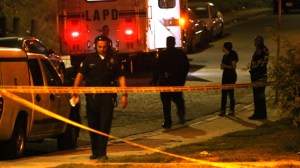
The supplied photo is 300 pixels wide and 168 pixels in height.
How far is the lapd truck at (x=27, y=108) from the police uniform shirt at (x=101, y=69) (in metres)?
1.09

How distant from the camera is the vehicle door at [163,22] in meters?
22.7

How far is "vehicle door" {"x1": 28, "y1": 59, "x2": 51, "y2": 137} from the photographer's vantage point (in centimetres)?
1192

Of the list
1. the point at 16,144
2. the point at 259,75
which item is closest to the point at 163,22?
the point at 259,75

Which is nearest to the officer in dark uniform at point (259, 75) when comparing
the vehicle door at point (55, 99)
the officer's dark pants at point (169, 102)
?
the officer's dark pants at point (169, 102)

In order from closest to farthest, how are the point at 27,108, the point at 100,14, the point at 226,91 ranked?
the point at 27,108, the point at 226,91, the point at 100,14

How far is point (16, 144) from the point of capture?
37.2 feet

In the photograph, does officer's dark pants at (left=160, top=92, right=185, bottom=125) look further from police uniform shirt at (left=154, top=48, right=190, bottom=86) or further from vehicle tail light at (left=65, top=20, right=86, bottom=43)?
vehicle tail light at (left=65, top=20, right=86, bottom=43)

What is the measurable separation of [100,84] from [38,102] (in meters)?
1.69

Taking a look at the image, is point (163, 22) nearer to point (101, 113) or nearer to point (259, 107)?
point (259, 107)

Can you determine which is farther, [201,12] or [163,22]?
[201,12]

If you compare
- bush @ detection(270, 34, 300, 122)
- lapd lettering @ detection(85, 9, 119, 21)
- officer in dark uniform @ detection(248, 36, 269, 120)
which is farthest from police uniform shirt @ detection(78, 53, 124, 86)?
lapd lettering @ detection(85, 9, 119, 21)

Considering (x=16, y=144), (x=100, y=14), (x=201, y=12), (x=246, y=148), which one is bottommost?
(x=246, y=148)

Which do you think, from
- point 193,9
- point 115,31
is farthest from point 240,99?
point 193,9

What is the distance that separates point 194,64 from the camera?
1096 inches
